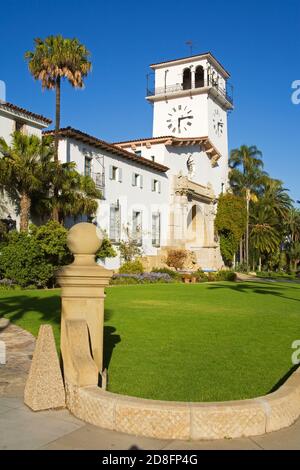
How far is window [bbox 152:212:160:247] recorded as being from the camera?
37741 mm

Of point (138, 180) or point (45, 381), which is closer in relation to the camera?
point (45, 381)

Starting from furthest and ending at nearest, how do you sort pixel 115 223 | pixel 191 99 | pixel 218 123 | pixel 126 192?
pixel 218 123 → pixel 191 99 → pixel 126 192 → pixel 115 223

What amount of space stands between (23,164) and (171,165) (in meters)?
21.0

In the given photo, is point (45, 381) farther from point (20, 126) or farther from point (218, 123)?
point (218, 123)

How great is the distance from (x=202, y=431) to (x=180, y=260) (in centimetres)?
3337

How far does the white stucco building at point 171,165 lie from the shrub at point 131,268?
101 centimetres

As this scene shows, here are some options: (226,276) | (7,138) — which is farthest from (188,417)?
(226,276)

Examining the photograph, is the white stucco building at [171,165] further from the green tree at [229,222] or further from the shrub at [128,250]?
the green tree at [229,222]

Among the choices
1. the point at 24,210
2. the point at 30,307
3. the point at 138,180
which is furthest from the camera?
the point at 138,180

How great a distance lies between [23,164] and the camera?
69.4 feet

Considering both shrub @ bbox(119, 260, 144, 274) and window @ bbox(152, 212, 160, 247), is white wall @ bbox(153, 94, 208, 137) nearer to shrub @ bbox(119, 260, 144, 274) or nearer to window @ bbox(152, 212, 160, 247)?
window @ bbox(152, 212, 160, 247)

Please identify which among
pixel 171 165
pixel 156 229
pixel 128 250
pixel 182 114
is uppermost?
pixel 182 114

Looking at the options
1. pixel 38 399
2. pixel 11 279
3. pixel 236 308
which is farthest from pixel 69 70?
pixel 38 399

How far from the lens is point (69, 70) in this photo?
77.3 ft
